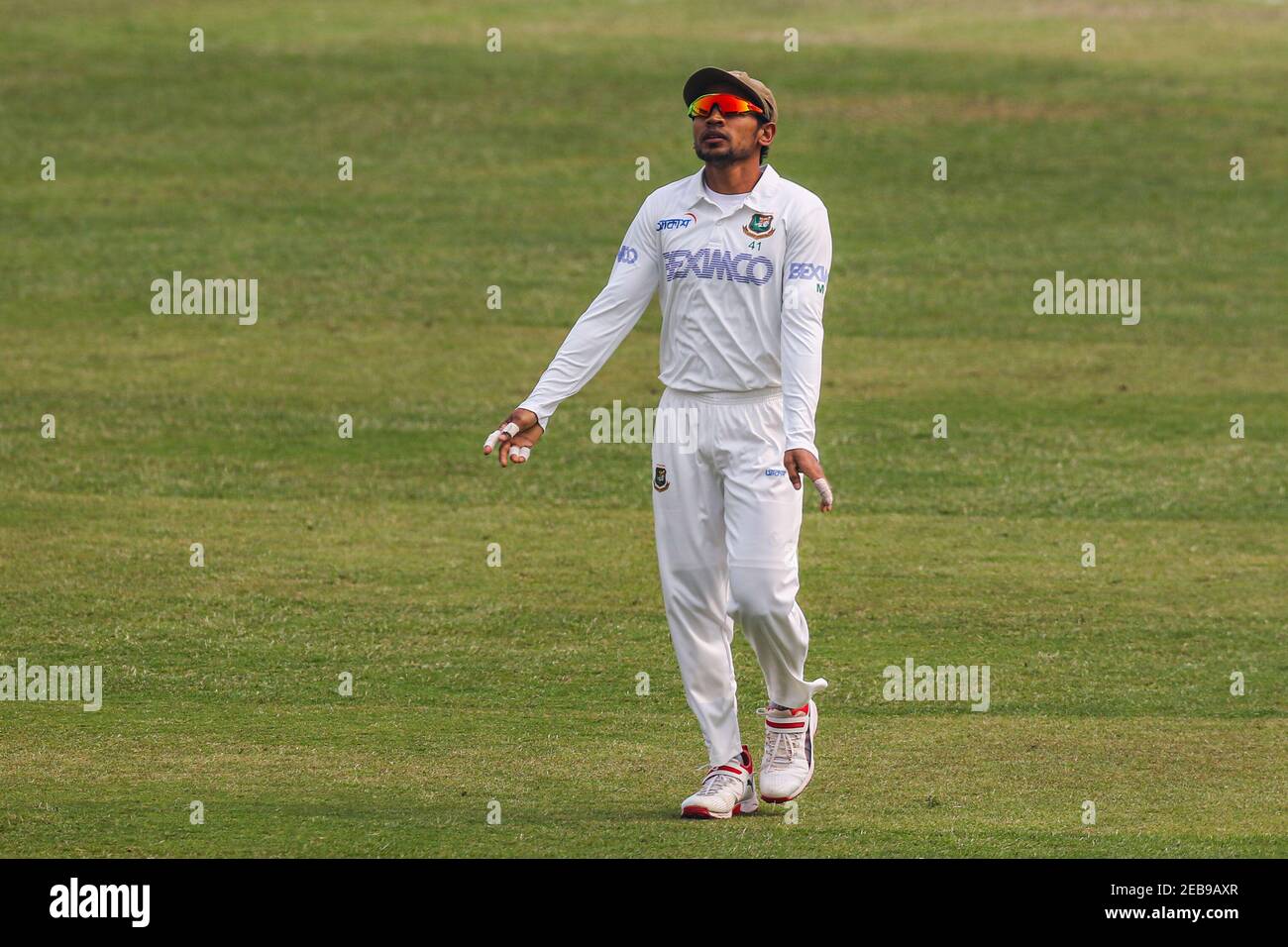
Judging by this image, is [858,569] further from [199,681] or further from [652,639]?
[199,681]

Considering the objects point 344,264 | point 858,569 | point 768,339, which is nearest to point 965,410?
point 858,569

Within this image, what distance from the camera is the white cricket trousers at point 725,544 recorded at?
8148 mm

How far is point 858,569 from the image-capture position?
1416 cm

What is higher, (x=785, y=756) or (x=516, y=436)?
(x=516, y=436)

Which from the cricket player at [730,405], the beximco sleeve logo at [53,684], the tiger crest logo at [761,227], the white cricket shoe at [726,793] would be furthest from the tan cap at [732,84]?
the beximco sleeve logo at [53,684]

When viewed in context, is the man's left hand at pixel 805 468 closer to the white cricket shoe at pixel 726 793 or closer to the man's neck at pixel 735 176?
the man's neck at pixel 735 176

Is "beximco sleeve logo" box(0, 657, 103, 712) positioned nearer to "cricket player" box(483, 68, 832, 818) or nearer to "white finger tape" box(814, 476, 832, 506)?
"cricket player" box(483, 68, 832, 818)

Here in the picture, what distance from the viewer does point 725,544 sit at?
27.6 feet

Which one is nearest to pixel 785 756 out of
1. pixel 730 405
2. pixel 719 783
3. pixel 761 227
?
pixel 719 783

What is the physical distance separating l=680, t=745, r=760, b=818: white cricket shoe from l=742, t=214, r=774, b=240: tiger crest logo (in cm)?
225

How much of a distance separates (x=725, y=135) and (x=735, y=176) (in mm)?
183

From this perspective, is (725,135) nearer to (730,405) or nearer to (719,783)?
(730,405)

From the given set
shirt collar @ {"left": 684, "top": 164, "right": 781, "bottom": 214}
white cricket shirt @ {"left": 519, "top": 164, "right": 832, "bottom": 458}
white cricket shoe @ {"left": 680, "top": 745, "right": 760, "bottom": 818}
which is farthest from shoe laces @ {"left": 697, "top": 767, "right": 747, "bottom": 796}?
shirt collar @ {"left": 684, "top": 164, "right": 781, "bottom": 214}

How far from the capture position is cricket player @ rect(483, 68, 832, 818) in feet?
26.8
